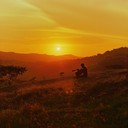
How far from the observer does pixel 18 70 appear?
6375 cm

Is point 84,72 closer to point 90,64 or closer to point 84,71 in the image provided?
point 84,71

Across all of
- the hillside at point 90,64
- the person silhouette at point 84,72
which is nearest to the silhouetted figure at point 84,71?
the person silhouette at point 84,72

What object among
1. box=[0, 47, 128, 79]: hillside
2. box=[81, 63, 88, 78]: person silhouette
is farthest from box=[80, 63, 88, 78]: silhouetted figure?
box=[0, 47, 128, 79]: hillside

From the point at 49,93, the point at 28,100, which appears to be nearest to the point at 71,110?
the point at 28,100

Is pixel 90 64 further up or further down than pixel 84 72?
further up

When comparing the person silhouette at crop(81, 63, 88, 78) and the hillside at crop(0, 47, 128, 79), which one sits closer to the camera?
the person silhouette at crop(81, 63, 88, 78)

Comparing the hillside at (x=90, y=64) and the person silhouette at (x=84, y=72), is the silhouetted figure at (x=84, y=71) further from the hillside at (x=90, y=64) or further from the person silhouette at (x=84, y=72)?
the hillside at (x=90, y=64)

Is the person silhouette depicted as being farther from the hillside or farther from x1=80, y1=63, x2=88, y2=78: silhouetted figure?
the hillside

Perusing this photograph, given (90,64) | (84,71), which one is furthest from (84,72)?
(90,64)

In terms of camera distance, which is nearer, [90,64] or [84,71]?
[84,71]

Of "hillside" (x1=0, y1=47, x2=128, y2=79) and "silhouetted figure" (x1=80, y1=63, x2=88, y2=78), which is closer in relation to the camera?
"silhouetted figure" (x1=80, y1=63, x2=88, y2=78)

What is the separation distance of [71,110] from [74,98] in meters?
5.93

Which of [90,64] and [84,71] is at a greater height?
[90,64]

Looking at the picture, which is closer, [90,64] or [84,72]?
[84,72]
